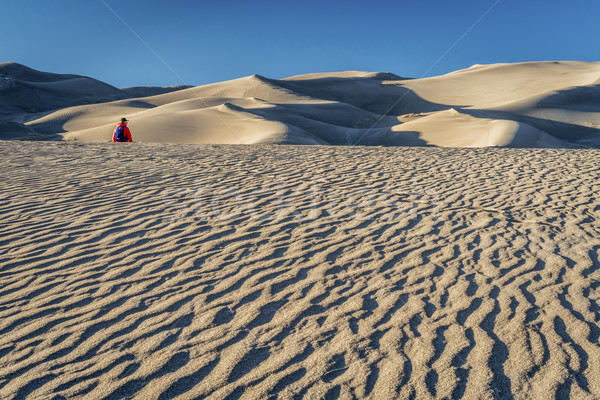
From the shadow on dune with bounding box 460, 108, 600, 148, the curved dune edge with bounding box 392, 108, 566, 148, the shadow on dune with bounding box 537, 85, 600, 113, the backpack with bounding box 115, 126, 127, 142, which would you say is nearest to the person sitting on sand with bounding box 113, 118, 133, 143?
the backpack with bounding box 115, 126, 127, 142

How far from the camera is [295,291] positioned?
4.02m

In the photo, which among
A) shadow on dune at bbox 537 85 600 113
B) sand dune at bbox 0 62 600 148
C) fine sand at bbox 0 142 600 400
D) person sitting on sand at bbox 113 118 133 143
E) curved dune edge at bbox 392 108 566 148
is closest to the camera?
fine sand at bbox 0 142 600 400

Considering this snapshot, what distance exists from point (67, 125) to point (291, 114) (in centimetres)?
1509

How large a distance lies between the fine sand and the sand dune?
1017cm

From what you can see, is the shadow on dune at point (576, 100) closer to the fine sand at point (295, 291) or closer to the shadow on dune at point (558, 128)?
the shadow on dune at point (558, 128)

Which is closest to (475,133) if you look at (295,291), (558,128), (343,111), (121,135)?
(558,128)

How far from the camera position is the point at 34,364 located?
2.98 m

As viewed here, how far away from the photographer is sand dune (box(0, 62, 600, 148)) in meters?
19.3

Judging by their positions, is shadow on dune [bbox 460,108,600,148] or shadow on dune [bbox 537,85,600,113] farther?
shadow on dune [bbox 537,85,600,113]

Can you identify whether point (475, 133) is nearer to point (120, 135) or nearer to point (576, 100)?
point (120, 135)

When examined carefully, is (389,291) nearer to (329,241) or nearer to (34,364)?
(329,241)

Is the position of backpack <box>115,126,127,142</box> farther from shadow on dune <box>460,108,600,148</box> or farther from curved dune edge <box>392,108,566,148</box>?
shadow on dune <box>460,108,600,148</box>

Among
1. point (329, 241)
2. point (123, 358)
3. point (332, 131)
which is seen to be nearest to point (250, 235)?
point (329, 241)

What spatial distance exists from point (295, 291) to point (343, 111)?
28.0m
